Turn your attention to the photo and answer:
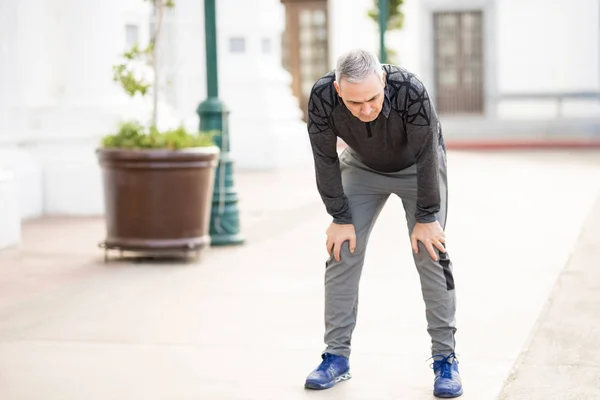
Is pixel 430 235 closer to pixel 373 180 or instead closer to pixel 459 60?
pixel 373 180

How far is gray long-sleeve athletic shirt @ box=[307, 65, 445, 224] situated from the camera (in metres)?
4.24

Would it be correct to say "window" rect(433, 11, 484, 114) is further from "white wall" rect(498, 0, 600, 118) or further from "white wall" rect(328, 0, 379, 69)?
"white wall" rect(328, 0, 379, 69)

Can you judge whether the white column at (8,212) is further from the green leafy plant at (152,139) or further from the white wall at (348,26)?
the white wall at (348,26)

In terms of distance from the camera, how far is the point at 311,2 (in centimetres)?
2642

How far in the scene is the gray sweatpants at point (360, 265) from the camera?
4.57 meters

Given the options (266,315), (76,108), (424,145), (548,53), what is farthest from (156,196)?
(548,53)

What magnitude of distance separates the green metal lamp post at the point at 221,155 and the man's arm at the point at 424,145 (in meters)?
4.49

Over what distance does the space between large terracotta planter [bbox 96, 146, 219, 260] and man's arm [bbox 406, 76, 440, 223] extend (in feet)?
11.8

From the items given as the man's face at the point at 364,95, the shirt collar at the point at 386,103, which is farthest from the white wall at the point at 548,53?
the man's face at the point at 364,95

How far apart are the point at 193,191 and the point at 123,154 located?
528 mm

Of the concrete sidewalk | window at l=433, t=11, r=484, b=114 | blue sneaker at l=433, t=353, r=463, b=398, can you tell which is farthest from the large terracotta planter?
window at l=433, t=11, r=484, b=114

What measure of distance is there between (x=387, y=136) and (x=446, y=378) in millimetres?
983

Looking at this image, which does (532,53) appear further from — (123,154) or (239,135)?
(123,154)

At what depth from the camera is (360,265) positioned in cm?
471
